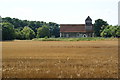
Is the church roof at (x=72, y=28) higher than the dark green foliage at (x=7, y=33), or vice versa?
the church roof at (x=72, y=28)

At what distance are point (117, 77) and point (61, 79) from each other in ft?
9.53

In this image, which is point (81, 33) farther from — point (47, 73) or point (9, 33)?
point (47, 73)

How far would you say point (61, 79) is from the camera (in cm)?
1263

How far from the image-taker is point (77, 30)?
127 meters

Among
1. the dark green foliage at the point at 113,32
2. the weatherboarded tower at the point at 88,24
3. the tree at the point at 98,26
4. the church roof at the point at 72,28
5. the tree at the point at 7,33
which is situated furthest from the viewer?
the weatherboarded tower at the point at 88,24

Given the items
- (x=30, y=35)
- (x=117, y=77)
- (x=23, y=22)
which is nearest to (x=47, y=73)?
(x=117, y=77)

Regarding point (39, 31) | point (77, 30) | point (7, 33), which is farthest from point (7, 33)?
point (77, 30)

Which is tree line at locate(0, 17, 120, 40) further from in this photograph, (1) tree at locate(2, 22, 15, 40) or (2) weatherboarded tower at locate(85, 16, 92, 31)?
(2) weatherboarded tower at locate(85, 16, 92, 31)

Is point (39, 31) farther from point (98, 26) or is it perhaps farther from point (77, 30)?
point (98, 26)

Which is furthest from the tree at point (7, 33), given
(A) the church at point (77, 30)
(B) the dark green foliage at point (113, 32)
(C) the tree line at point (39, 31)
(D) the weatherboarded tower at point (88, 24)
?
(D) the weatherboarded tower at point (88, 24)

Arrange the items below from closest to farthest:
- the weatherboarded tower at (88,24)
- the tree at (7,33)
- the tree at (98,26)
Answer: the tree at (7,33), the tree at (98,26), the weatherboarded tower at (88,24)

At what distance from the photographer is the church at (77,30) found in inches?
4970

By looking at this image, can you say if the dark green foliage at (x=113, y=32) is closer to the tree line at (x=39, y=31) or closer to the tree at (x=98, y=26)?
the tree line at (x=39, y=31)

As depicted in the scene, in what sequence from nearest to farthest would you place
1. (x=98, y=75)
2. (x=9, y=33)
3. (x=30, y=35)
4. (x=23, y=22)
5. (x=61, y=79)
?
(x=61, y=79) → (x=98, y=75) → (x=9, y=33) → (x=30, y=35) → (x=23, y=22)
